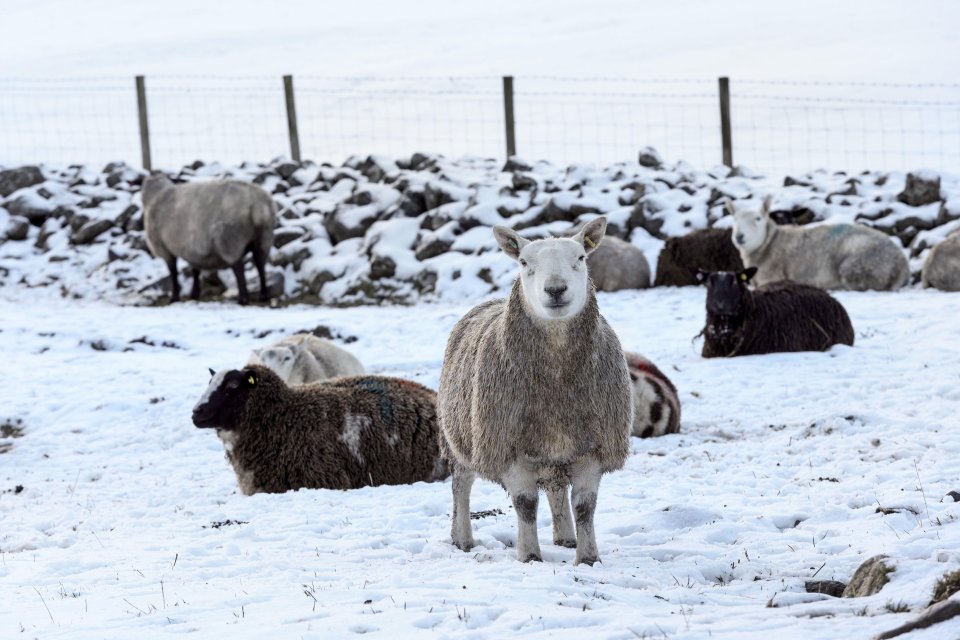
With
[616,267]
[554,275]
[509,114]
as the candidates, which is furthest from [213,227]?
[554,275]

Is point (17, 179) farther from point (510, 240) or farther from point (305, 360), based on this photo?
point (510, 240)

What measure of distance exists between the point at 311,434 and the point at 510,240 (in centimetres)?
297

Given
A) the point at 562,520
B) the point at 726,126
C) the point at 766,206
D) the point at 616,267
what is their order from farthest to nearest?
the point at 726,126 → the point at 616,267 → the point at 766,206 → the point at 562,520

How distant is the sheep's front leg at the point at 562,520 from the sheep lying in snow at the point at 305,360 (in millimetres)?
4678

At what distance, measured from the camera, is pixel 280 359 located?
10.2 meters

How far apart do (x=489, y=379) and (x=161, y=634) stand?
2.01 meters

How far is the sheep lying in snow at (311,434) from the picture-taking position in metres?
7.98

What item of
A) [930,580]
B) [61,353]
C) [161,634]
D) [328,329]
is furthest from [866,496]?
[61,353]

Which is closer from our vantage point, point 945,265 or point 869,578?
point 869,578

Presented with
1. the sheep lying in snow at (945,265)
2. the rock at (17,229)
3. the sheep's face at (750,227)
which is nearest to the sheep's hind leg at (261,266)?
the rock at (17,229)

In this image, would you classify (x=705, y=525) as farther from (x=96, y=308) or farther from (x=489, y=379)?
(x=96, y=308)

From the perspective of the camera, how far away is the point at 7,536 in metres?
6.87

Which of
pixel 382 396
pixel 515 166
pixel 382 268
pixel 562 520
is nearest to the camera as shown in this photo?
pixel 562 520

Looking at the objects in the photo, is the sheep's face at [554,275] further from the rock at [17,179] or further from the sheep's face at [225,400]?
the rock at [17,179]
